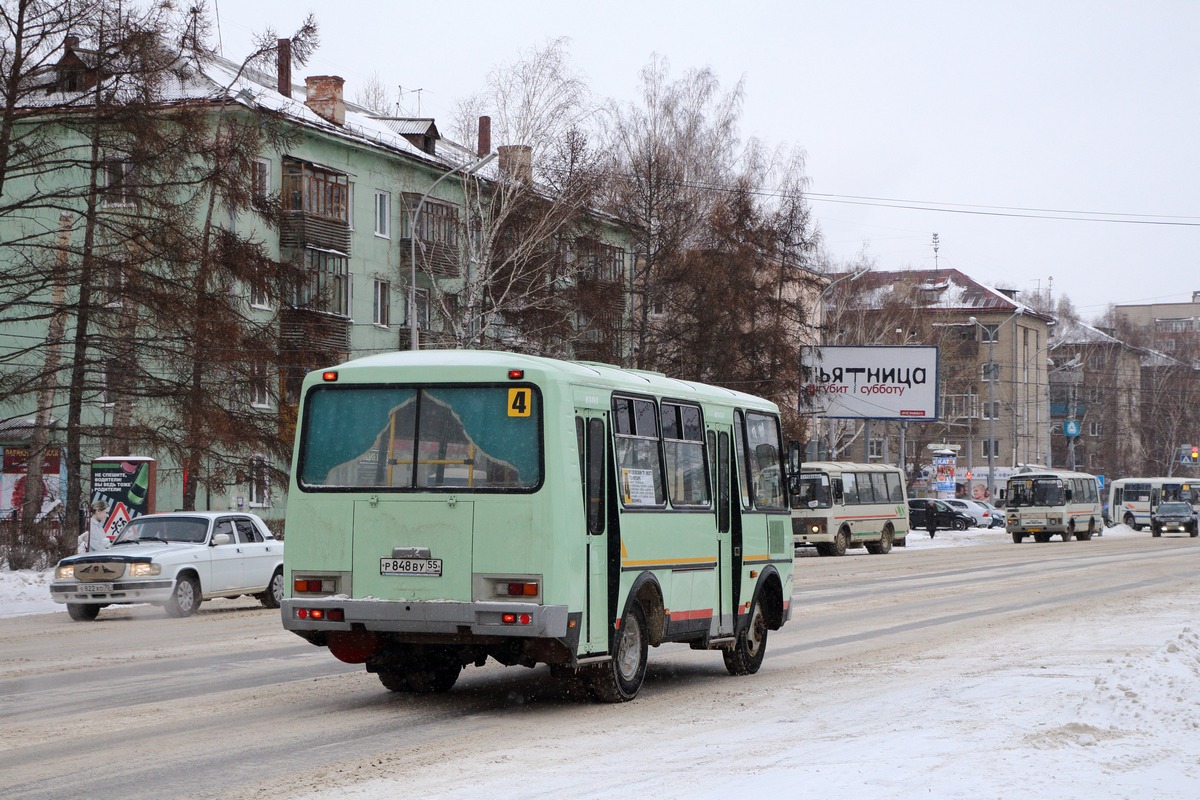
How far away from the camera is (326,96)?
55.1 metres

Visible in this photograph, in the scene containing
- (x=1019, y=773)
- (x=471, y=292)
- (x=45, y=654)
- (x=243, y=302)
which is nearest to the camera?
(x=1019, y=773)

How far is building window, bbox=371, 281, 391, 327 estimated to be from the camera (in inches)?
2146

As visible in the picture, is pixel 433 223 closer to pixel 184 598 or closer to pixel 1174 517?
pixel 184 598

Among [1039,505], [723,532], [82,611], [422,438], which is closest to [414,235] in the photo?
[82,611]

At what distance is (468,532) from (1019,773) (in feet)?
14.5

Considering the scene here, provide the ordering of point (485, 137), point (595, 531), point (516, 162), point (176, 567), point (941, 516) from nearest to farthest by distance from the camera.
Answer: point (595, 531)
point (176, 567)
point (516, 162)
point (485, 137)
point (941, 516)

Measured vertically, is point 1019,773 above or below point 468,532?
below


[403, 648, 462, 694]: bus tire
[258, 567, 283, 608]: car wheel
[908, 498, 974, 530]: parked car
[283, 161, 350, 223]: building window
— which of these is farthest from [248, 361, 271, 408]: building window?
[908, 498, 974, 530]: parked car

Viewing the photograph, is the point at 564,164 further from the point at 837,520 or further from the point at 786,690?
the point at 786,690

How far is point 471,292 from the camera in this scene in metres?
43.0

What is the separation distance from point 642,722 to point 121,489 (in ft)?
66.6

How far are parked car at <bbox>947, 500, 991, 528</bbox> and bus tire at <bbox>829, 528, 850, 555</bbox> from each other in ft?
92.8

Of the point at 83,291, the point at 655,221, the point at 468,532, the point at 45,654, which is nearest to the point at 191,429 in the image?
the point at 83,291

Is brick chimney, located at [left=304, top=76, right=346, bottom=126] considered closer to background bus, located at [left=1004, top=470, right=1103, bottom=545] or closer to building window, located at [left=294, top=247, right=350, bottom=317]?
building window, located at [left=294, top=247, right=350, bottom=317]
